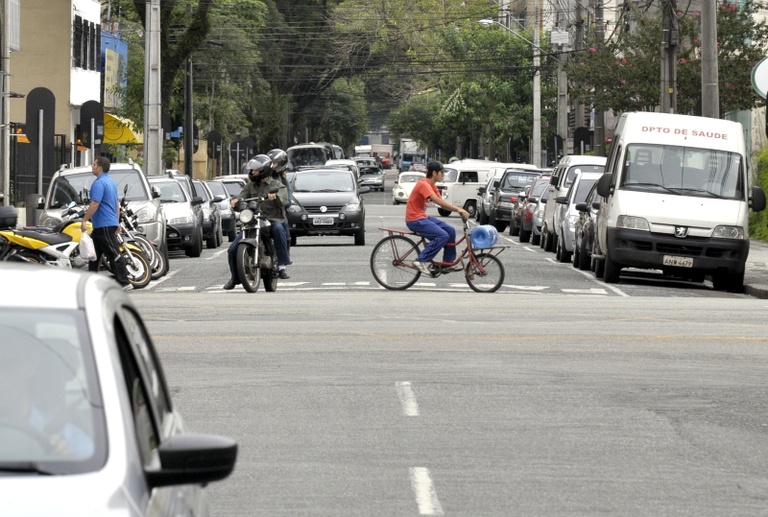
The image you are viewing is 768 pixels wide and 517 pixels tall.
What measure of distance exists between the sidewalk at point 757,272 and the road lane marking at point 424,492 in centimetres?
1572

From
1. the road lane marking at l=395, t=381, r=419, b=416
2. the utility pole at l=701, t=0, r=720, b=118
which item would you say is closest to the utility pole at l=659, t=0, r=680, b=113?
the utility pole at l=701, t=0, r=720, b=118

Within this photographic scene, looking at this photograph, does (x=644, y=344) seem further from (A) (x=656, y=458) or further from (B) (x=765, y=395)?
(A) (x=656, y=458)

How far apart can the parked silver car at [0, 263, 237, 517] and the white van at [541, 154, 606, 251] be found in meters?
29.4

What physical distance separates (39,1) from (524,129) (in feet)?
116

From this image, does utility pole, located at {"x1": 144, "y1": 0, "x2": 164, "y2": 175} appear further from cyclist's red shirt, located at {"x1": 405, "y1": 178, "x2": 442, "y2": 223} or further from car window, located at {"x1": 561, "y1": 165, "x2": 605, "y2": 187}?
cyclist's red shirt, located at {"x1": 405, "y1": 178, "x2": 442, "y2": 223}

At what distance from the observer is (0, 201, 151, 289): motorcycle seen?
69.6ft

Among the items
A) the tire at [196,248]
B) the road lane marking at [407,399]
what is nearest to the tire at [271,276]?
the road lane marking at [407,399]

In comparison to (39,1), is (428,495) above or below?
below

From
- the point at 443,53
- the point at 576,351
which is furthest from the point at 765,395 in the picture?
the point at 443,53

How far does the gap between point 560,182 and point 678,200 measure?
10.3 meters

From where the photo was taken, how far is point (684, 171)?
24891mm

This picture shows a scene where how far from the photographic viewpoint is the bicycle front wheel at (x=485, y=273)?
71.7 ft

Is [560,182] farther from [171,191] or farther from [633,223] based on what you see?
[633,223]

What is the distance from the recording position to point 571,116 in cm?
8356
